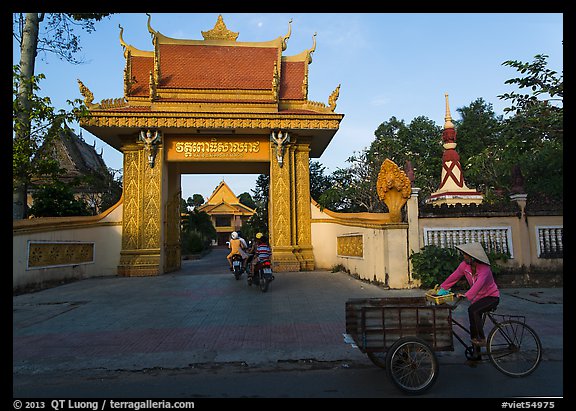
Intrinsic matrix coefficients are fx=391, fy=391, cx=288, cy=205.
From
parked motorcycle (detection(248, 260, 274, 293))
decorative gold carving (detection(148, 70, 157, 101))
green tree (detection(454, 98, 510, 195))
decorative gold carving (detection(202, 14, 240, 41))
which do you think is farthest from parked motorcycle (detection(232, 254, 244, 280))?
green tree (detection(454, 98, 510, 195))

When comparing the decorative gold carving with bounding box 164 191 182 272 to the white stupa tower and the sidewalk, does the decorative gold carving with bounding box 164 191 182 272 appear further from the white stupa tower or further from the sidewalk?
the white stupa tower

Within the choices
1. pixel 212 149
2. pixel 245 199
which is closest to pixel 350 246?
pixel 212 149

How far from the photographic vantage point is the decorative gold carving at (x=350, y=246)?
399 inches

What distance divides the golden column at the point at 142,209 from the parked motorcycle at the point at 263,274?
178 inches

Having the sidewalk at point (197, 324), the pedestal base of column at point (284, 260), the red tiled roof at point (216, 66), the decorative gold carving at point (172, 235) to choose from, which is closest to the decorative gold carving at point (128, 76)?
the red tiled roof at point (216, 66)

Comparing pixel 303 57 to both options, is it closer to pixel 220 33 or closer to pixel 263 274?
pixel 220 33

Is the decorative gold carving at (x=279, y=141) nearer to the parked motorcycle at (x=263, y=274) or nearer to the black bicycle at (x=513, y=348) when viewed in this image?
the parked motorcycle at (x=263, y=274)

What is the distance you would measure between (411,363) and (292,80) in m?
12.6

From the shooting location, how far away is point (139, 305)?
7.39 m

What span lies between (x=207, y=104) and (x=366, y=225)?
6715 mm

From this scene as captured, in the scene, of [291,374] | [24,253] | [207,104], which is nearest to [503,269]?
[291,374]

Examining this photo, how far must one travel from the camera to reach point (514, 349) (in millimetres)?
3742

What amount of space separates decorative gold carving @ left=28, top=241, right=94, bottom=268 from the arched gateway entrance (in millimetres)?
1029
